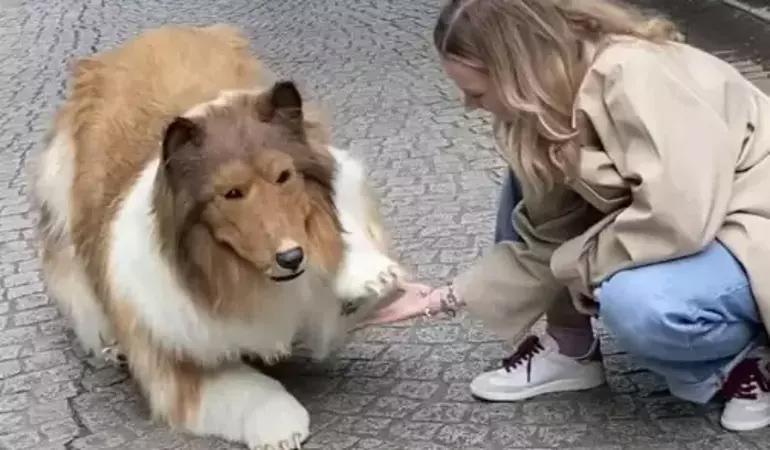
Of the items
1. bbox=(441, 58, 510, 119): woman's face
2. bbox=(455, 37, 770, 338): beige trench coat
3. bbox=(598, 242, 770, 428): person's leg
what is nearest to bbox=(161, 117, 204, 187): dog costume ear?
bbox=(441, 58, 510, 119): woman's face

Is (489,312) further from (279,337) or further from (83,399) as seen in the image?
(83,399)

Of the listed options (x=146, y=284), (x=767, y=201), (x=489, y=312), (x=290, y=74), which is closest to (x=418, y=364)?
(x=489, y=312)

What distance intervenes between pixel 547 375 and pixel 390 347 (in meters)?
0.68

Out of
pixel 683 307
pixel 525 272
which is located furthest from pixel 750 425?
pixel 525 272

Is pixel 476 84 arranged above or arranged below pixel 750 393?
above

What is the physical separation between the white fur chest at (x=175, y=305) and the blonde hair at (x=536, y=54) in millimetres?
759

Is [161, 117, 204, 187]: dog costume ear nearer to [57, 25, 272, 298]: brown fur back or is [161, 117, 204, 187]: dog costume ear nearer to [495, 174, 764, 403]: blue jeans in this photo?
[57, 25, 272, 298]: brown fur back

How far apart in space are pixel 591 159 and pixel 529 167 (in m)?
0.20

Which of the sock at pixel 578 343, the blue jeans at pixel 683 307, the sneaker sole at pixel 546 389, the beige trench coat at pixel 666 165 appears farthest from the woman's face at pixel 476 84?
the sneaker sole at pixel 546 389

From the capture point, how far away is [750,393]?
148 inches

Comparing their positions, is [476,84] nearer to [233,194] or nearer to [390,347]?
[233,194]

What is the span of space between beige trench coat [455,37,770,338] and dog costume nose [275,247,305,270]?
65 centimetres

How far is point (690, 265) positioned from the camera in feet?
11.5

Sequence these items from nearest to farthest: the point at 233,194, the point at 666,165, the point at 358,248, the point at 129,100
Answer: the point at 666,165, the point at 233,194, the point at 358,248, the point at 129,100
